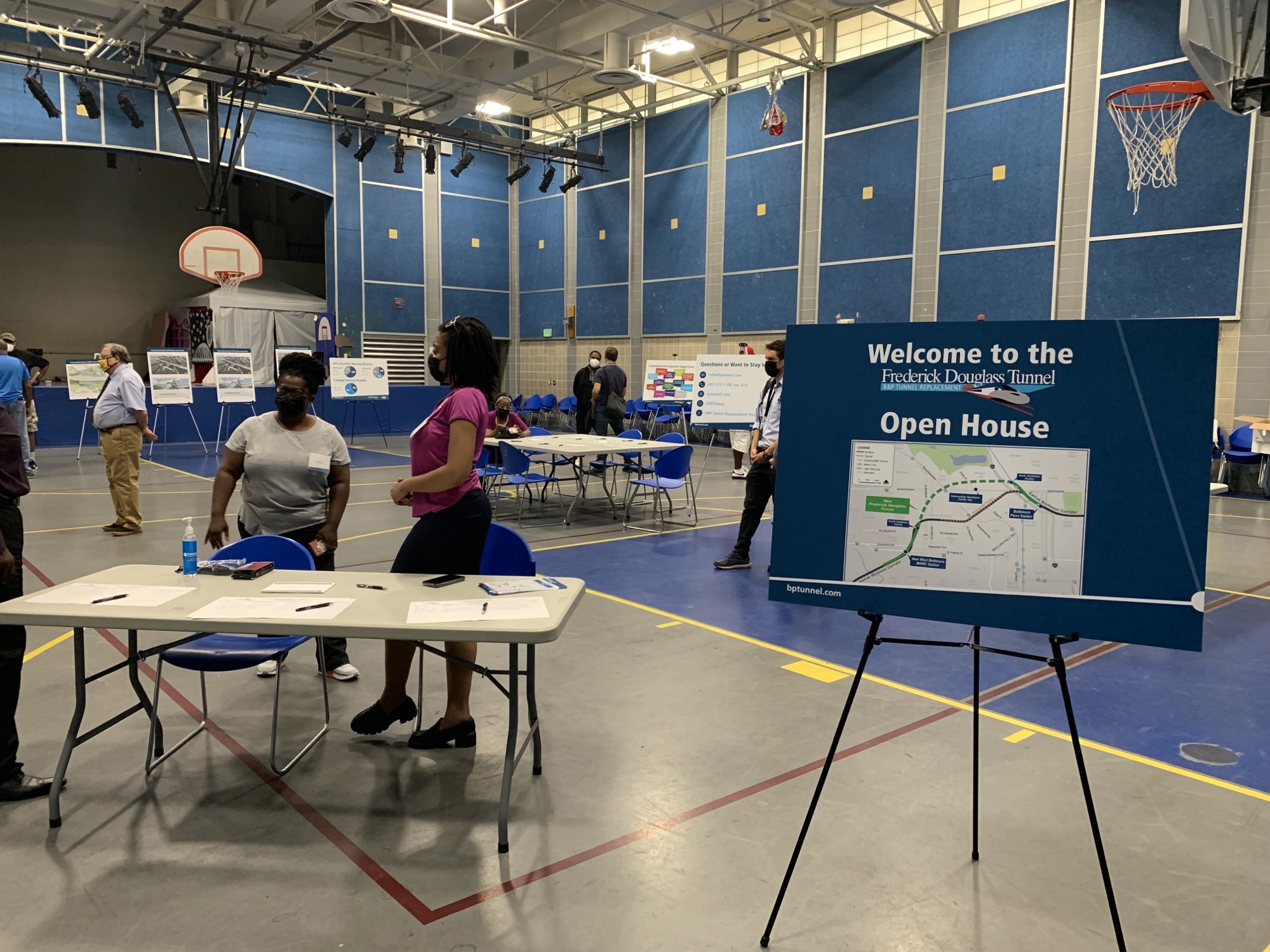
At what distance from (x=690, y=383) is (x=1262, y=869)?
43.7 ft

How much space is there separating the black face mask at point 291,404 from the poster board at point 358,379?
13.9m

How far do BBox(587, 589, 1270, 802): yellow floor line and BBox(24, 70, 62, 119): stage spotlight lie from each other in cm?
1349

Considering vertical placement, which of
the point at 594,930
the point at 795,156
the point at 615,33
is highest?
the point at 615,33

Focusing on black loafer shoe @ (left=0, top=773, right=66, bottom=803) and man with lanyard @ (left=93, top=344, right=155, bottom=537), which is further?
man with lanyard @ (left=93, top=344, right=155, bottom=537)

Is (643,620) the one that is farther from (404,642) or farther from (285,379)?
(285,379)

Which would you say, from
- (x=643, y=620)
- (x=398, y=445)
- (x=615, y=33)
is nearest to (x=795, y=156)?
(x=615, y=33)

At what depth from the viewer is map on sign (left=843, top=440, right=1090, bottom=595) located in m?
2.06

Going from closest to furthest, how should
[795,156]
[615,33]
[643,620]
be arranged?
[643,620] < [615,33] < [795,156]

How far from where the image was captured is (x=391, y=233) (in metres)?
19.5

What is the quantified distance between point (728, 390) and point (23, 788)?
31.0 feet

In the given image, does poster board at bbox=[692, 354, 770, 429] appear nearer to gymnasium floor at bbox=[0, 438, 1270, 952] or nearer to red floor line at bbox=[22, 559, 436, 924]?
gymnasium floor at bbox=[0, 438, 1270, 952]

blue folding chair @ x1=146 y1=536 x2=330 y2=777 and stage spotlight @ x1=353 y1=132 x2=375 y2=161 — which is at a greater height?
stage spotlight @ x1=353 y1=132 x2=375 y2=161

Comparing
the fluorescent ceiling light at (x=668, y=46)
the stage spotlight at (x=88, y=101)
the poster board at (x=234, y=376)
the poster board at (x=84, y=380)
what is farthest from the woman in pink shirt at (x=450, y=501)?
the poster board at (x=84, y=380)

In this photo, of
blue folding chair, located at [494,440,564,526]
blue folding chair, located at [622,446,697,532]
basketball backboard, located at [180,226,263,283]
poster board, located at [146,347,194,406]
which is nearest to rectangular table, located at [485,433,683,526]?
blue folding chair, located at [494,440,564,526]
